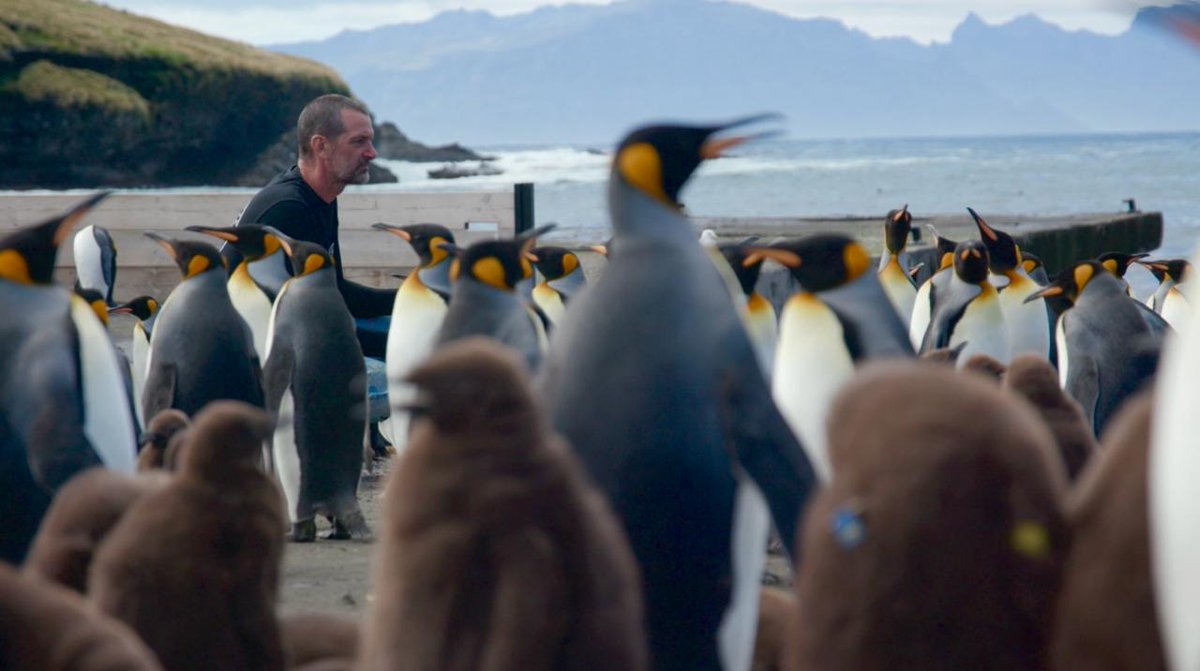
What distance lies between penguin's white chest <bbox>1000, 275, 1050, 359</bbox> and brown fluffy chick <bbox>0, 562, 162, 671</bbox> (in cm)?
563

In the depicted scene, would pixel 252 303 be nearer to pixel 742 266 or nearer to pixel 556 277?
pixel 556 277

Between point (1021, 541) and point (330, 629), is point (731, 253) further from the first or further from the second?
point (1021, 541)

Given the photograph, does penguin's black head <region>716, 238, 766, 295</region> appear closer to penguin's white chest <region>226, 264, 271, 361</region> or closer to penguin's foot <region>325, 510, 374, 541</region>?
A: penguin's foot <region>325, 510, 374, 541</region>

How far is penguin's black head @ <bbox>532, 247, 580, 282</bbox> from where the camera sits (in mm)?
7152

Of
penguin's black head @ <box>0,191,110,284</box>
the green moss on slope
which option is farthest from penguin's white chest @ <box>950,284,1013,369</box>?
the green moss on slope

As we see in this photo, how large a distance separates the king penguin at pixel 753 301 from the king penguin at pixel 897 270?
2054mm

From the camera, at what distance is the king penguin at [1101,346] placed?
6.11 metres

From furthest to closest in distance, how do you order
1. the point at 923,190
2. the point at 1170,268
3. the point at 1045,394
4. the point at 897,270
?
the point at 923,190 < the point at 1170,268 < the point at 897,270 < the point at 1045,394

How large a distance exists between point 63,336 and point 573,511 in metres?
1.89

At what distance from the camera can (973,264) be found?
6.65 metres

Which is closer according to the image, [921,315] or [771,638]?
[771,638]

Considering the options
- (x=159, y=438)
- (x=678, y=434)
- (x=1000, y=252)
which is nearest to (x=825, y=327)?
(x=678, y=434)

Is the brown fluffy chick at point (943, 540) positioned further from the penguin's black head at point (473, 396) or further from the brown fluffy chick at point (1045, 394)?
the brown fluffy chick at point (1045, 394)

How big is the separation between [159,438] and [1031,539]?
9.20 feet
